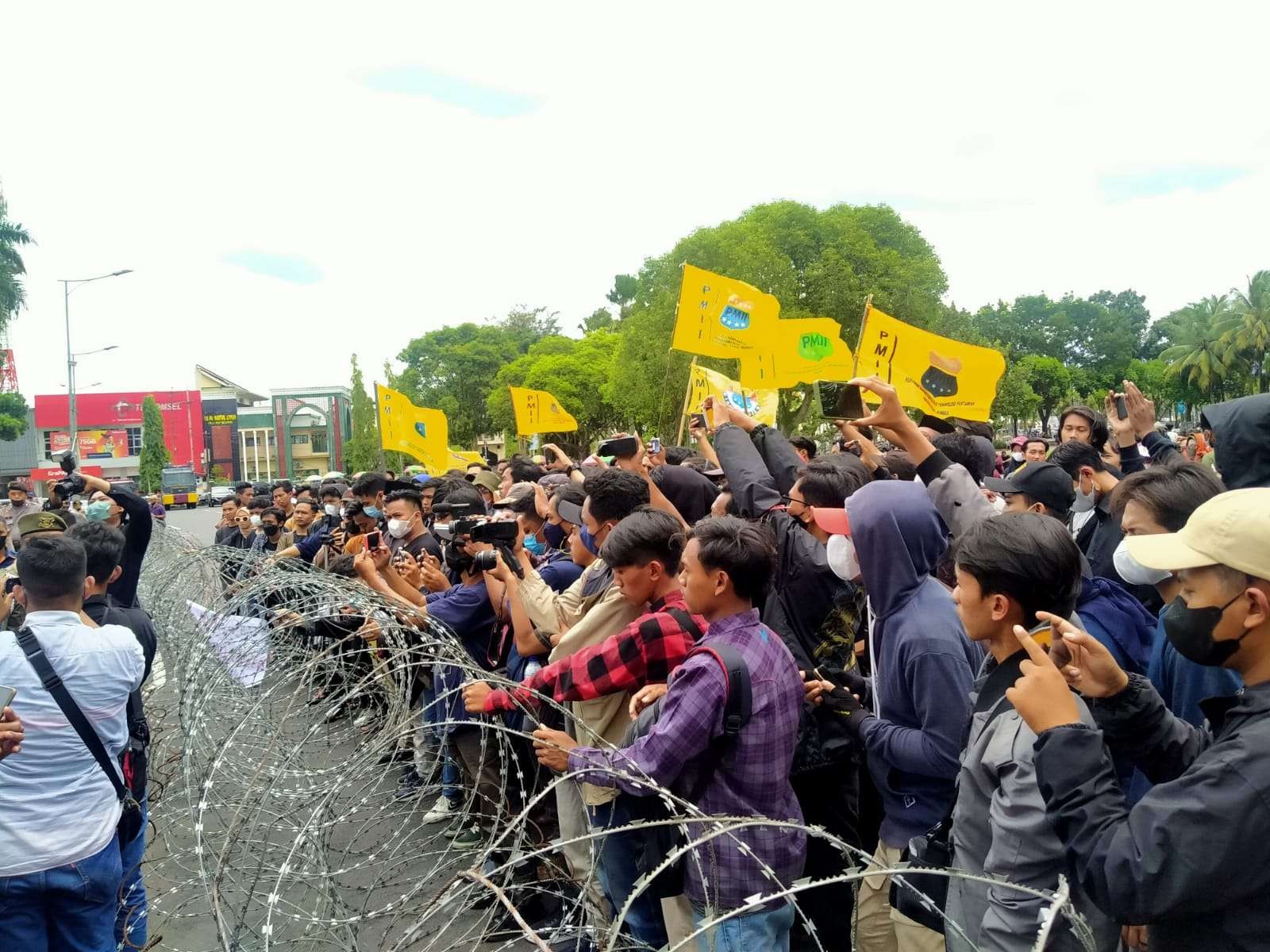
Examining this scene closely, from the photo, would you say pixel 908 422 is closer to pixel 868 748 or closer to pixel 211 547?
pixel 868 748

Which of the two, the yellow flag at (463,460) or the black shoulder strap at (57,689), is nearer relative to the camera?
the black shoulder strap at (57,689)

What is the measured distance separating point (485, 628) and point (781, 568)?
173cm

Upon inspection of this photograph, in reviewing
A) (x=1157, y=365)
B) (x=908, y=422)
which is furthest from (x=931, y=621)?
(x=1157, y=365)

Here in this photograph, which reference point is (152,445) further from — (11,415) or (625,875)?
(625,875)

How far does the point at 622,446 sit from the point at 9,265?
174 feet

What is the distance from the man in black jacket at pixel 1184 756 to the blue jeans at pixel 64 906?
3.30 meters

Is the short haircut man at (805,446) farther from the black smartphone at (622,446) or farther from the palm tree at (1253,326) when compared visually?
the palm tree at (1253,326)

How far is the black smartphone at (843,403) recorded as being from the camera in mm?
5914

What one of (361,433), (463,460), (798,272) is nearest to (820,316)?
(798,272)

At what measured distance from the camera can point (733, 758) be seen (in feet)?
9.61

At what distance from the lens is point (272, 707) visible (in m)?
4.86

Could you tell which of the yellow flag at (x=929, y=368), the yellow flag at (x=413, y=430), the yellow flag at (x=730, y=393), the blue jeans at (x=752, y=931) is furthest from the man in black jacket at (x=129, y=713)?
the yellow flag at (x=413, y=430)

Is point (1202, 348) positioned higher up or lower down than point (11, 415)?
higher up

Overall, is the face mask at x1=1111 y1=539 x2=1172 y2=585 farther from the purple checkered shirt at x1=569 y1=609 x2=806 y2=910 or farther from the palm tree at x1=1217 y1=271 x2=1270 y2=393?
the palm tree at x1=1217 y1=271 x2=1270 y2=393
